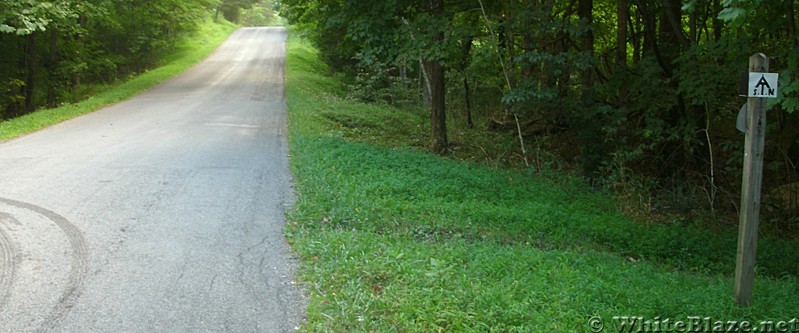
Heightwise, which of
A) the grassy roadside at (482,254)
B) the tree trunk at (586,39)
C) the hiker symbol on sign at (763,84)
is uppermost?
the tree trunk at (586,39)

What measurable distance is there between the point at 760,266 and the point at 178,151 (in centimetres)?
959

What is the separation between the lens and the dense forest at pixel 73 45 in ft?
59.5

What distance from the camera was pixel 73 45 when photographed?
2458 centimetres

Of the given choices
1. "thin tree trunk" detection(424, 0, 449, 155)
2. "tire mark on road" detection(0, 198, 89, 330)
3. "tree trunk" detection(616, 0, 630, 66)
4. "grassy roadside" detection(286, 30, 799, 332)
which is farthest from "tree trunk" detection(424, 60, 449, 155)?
"tire mark on road" detection(0, 198, 89, 330)

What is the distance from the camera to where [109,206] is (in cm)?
762

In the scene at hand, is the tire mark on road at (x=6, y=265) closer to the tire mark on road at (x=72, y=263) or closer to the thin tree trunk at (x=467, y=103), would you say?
the tire mark on road at (x=72, y=263)

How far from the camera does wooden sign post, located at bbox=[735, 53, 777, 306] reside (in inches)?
196

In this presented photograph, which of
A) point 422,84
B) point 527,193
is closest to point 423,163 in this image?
point 527,193

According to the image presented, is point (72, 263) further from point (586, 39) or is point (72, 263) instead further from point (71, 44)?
point (71, 44)

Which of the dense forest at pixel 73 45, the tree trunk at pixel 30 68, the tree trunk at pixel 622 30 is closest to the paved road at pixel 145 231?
the dense forest at pixel 73 45

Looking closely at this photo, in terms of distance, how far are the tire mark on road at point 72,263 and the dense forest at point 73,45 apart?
359 inches

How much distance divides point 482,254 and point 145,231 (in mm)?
3593

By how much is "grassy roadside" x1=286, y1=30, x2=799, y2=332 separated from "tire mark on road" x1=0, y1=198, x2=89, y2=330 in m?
1.84

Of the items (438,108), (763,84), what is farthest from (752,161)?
A: (438,108)
